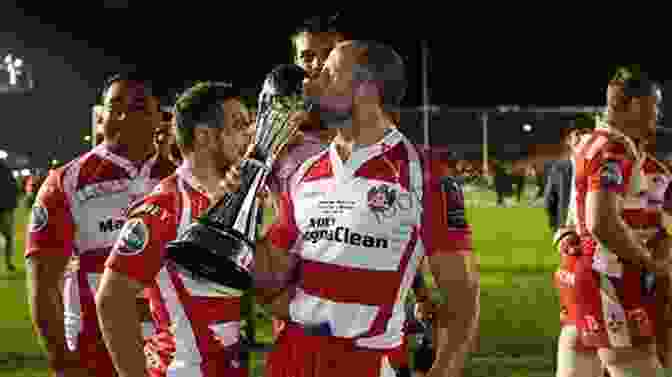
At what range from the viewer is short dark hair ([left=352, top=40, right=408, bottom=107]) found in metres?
3.62

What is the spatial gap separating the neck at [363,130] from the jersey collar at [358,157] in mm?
15

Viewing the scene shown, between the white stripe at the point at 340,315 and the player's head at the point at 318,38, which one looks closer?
the white stripe at the point at 340,315

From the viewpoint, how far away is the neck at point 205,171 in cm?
406

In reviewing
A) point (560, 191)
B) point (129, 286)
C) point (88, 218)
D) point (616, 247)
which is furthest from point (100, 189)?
point (560, 191)

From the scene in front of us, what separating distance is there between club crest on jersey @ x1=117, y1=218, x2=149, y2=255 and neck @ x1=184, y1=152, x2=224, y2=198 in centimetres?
27

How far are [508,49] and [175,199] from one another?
200 ft

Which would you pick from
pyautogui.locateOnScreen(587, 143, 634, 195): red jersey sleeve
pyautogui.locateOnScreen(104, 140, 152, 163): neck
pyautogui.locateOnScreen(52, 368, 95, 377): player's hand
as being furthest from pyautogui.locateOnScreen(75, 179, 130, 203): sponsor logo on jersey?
pyautogui.locateOnScreen(587, 143, 634, 195): red jersey sleeve

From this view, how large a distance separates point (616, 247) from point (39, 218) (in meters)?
2.65

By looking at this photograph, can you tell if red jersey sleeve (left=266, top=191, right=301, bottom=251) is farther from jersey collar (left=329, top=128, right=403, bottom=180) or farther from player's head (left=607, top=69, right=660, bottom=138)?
player's head (left=607, top=69, right=660, bottom=138)

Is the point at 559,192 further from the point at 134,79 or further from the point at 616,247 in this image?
the point at 134,79

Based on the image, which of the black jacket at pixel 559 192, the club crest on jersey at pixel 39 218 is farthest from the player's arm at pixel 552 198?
the club crest on jersey at pixel 39 218

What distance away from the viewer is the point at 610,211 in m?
5.95

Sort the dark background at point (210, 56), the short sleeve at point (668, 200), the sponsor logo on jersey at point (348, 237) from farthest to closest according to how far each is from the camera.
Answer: the dark background at point (210, 56) → the short sleeve at point (668, 200) → the sponsor logo on jersey at point (348, 237)

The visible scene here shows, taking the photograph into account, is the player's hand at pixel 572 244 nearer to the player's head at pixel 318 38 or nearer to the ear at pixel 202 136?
the player's head at pixel 318 38
